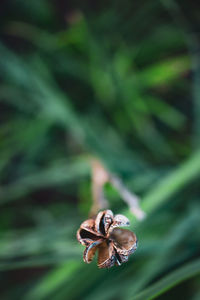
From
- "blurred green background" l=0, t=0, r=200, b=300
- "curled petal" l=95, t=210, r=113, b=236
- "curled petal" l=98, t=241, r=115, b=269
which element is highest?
"blurred green background" l=0, t=0, r=200, b=300

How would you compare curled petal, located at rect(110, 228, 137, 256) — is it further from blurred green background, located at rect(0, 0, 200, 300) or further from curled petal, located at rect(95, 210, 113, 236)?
blurred green background, located at rect(0, 0, 200, 300)

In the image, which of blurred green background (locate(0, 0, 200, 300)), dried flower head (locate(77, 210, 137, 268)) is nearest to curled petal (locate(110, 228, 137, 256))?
dried flower head (locate(77, 210, 137, 268))

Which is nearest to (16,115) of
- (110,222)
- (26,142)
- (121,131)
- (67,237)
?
(26,142)

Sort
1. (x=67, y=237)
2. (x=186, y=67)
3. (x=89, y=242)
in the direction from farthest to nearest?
1. (x=186, y=67)
2. (x=67, y=237)
3. (x=89, y=242)

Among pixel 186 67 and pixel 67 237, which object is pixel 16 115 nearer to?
pixel 67 237

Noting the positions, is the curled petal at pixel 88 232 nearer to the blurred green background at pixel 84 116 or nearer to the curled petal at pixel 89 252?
the curled petal at pixel 89 252

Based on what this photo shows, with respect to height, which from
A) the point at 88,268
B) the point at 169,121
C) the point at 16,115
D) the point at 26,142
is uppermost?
the point at 16,115

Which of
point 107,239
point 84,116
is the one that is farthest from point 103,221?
point 84,116

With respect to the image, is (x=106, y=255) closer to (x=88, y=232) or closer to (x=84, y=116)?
(x=88, y=232)
